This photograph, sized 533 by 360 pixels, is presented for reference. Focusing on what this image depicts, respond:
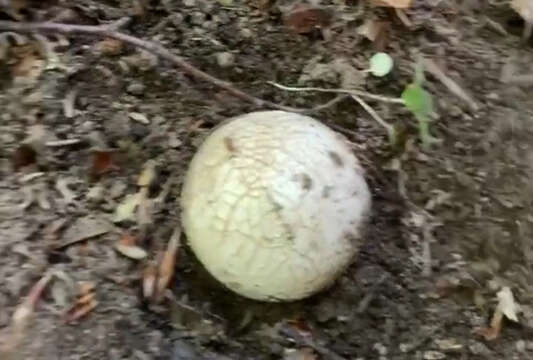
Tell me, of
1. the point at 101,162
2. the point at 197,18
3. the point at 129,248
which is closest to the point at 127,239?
the point at 129,248

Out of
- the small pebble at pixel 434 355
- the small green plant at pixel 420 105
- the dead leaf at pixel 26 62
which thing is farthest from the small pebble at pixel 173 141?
the small pebble at pixel 434 355

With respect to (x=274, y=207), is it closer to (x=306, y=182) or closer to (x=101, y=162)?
(x=306, y=182)

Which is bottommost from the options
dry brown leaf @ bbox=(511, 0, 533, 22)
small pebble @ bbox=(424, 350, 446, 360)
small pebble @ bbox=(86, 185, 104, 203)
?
small pebble @ bbox=(424, 350, 446, 360)

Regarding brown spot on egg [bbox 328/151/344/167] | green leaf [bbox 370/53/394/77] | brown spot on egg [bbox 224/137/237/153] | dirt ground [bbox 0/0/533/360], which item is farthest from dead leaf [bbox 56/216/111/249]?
green leaf [bbox 370/53/394/77]

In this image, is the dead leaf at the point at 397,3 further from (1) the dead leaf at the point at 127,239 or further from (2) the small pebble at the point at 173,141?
(1) the dead leaf at the point at 127,239

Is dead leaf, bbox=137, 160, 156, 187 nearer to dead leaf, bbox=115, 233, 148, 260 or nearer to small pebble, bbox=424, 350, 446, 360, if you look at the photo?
dead leaf, bbox=115, 233, 148, 260
